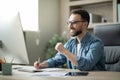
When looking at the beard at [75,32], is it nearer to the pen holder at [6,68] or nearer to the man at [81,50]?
the man at [81,50]

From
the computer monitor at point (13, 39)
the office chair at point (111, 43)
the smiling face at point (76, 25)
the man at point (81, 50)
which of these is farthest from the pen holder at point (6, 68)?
the office chair at point (111, 43)

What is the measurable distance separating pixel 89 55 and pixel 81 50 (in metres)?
0.19

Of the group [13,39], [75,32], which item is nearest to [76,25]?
[75,32]

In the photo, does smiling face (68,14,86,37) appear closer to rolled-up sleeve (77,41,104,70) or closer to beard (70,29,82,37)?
beard (70,29,82,37)

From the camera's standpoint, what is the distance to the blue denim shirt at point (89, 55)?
1767mm

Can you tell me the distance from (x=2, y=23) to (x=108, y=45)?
1235 mm

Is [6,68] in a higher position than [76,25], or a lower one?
lower

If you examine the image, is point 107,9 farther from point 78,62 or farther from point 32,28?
point 78,62

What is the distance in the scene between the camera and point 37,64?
1886mm

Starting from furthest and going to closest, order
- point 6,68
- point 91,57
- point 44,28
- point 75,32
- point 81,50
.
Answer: point 44,28
point 75,32
point 81,50
point 91,57
point 6,68

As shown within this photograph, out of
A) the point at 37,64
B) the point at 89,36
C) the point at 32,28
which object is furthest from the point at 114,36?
the point at 32,28

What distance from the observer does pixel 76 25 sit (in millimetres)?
2123

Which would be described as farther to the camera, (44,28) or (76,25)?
(44,28)

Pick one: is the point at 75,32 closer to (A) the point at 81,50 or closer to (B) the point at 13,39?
(A) the point at 81,50
